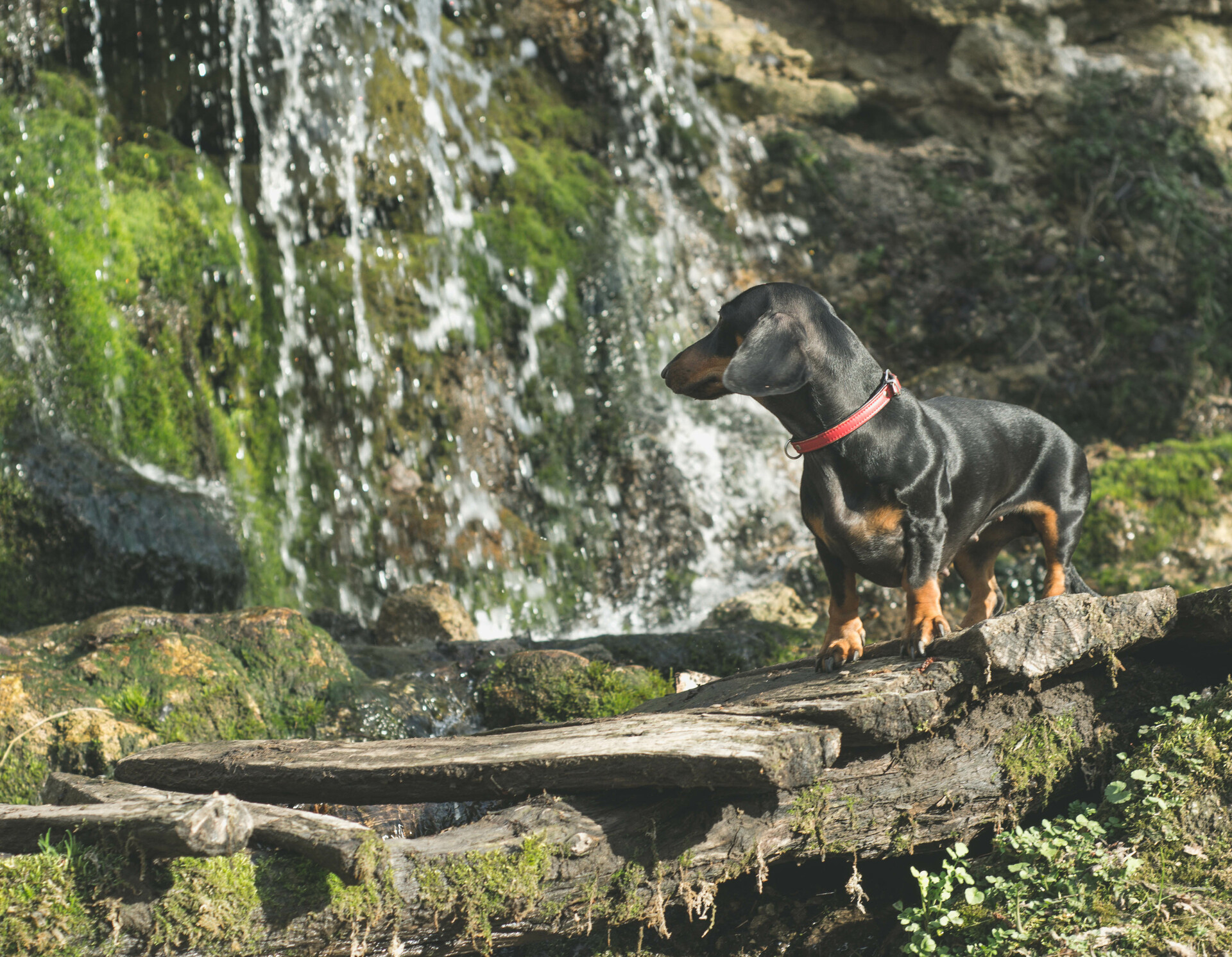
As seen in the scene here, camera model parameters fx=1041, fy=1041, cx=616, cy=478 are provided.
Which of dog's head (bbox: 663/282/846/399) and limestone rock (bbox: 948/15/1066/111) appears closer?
dog's head (bbox: 663/282/846/399)

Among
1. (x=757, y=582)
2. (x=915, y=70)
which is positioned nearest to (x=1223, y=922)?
(x=757, y=582)

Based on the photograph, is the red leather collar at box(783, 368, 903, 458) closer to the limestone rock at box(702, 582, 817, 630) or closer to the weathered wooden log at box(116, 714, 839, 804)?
the weathered wooden log at box(116, 714, 839, 804)

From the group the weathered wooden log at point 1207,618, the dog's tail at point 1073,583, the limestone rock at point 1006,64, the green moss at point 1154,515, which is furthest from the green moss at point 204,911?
the limestone rock at point 1006,64

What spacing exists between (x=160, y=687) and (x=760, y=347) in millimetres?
2864

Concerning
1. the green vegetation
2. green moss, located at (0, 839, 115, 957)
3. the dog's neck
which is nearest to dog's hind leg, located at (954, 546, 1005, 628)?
the green vegetation

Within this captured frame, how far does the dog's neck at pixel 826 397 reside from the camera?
3.23 m

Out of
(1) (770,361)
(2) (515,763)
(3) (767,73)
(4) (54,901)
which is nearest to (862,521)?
(1) (770,361)

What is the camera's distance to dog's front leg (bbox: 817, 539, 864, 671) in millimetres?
3396

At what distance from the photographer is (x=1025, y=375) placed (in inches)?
383

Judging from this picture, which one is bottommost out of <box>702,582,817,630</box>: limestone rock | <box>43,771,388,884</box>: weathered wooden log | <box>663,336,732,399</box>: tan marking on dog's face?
<box>702,582,817,630</box>: limestone rock

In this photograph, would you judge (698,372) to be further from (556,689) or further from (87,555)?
(87,555)

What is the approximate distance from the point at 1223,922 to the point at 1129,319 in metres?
8.36

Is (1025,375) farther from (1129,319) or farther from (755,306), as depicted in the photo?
(755,306)

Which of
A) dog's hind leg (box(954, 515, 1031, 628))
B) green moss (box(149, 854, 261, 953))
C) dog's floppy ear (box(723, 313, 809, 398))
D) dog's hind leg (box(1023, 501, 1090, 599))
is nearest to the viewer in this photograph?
green moss (box(149, 854, 261, 953))
